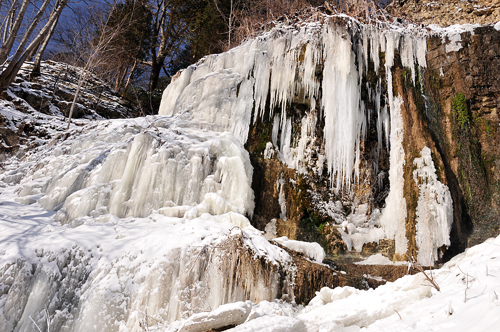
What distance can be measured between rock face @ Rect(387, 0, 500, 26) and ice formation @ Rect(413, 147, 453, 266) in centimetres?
650

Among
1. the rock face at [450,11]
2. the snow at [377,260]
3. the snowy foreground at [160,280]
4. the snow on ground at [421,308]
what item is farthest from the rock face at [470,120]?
the rock face at [450,11]

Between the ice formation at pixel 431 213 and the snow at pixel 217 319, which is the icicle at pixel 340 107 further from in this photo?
the snow at pixel 217 319

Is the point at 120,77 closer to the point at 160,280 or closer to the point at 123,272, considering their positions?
the point at 123,272

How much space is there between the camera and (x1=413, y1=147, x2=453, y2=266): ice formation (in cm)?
498

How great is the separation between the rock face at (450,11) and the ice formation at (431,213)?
6.50 meters

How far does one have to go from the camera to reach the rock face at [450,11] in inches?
360

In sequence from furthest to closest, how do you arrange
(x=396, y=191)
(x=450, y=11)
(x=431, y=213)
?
(x=450, y=11), (x=396, y=191), (x=431, y=213)

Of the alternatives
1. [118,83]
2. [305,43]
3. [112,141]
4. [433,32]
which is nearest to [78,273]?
[112,141]

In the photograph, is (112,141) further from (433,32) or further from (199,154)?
(433,32)

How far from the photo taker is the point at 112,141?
648 cm

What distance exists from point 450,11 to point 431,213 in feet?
26.9

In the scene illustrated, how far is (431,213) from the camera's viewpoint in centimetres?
516

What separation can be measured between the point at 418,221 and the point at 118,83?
14.3 metres

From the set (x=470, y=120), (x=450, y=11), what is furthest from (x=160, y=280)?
(x=450, y=11)
